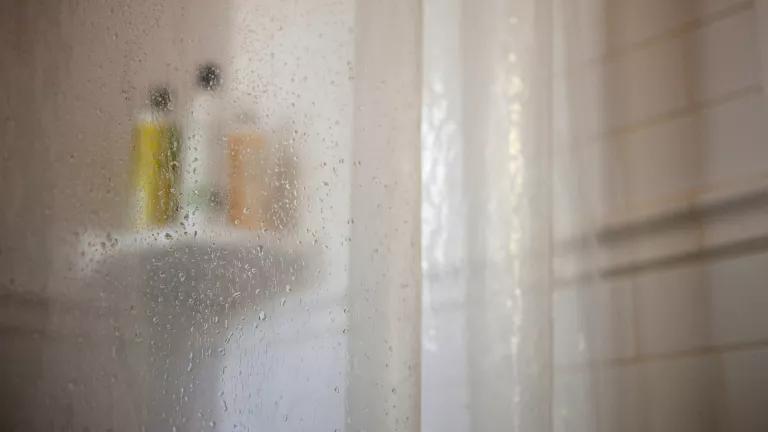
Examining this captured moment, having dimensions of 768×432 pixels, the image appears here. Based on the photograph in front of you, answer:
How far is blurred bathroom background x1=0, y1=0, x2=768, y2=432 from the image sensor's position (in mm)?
697

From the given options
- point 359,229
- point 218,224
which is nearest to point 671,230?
point 359,229

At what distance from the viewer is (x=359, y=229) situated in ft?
2.32

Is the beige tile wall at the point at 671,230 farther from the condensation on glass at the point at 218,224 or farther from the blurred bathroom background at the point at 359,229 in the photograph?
the condensation on glass at the point at 218,224

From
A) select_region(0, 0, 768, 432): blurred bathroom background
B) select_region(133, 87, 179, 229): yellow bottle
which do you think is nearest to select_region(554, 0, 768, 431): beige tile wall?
select_region(0, 0, 768, 432): blurred bathroom background

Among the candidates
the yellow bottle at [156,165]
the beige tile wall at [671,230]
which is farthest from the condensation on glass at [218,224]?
the beige tile wall at [671,230]

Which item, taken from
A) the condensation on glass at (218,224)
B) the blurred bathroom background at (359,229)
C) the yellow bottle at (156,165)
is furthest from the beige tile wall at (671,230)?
the yellow bottle at (156,165)

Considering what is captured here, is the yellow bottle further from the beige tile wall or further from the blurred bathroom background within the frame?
the beige tile wall

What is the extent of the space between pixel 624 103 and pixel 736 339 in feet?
0.78

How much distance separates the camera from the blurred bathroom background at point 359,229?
0.70 m

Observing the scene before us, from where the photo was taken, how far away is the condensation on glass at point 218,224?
0.69 meters

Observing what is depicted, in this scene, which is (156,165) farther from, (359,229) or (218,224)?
(359,229)

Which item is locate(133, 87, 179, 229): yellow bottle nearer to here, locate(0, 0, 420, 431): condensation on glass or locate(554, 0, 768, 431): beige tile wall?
locate(0, 0, 420, 431): condensation on glass

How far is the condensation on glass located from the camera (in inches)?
27.3

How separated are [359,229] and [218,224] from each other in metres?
0.12
